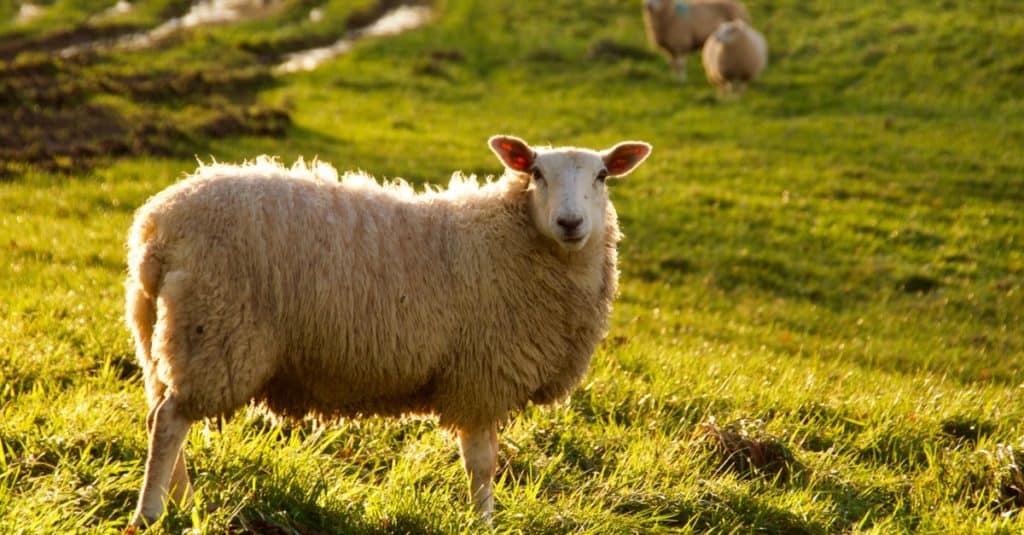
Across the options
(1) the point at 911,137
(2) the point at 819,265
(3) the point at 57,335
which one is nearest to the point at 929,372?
(2) the point at 819,265

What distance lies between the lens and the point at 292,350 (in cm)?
427

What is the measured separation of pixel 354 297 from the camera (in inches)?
171

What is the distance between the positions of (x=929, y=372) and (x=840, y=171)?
6.54m

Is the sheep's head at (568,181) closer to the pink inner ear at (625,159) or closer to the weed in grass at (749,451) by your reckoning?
the pink inner ear at (625,159)

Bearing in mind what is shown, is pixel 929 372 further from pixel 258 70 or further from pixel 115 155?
pixel 258 70

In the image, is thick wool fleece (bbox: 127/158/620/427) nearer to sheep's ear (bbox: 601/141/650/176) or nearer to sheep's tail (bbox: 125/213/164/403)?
sheep's tail (bbox: 125/213/164/403)

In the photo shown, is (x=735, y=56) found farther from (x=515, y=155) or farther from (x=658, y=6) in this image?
(x=515, y=155)

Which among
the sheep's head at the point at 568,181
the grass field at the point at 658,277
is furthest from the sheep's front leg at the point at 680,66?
the sheep's head at the point at 568,181

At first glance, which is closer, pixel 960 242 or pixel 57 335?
pixel 57 335

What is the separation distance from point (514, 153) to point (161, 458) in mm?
2251

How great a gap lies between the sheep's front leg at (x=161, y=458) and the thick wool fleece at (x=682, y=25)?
1911cm

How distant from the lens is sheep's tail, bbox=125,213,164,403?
4.09m

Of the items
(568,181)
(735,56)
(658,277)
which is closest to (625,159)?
(568,181)

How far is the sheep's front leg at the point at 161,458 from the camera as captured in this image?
3.84 metres
